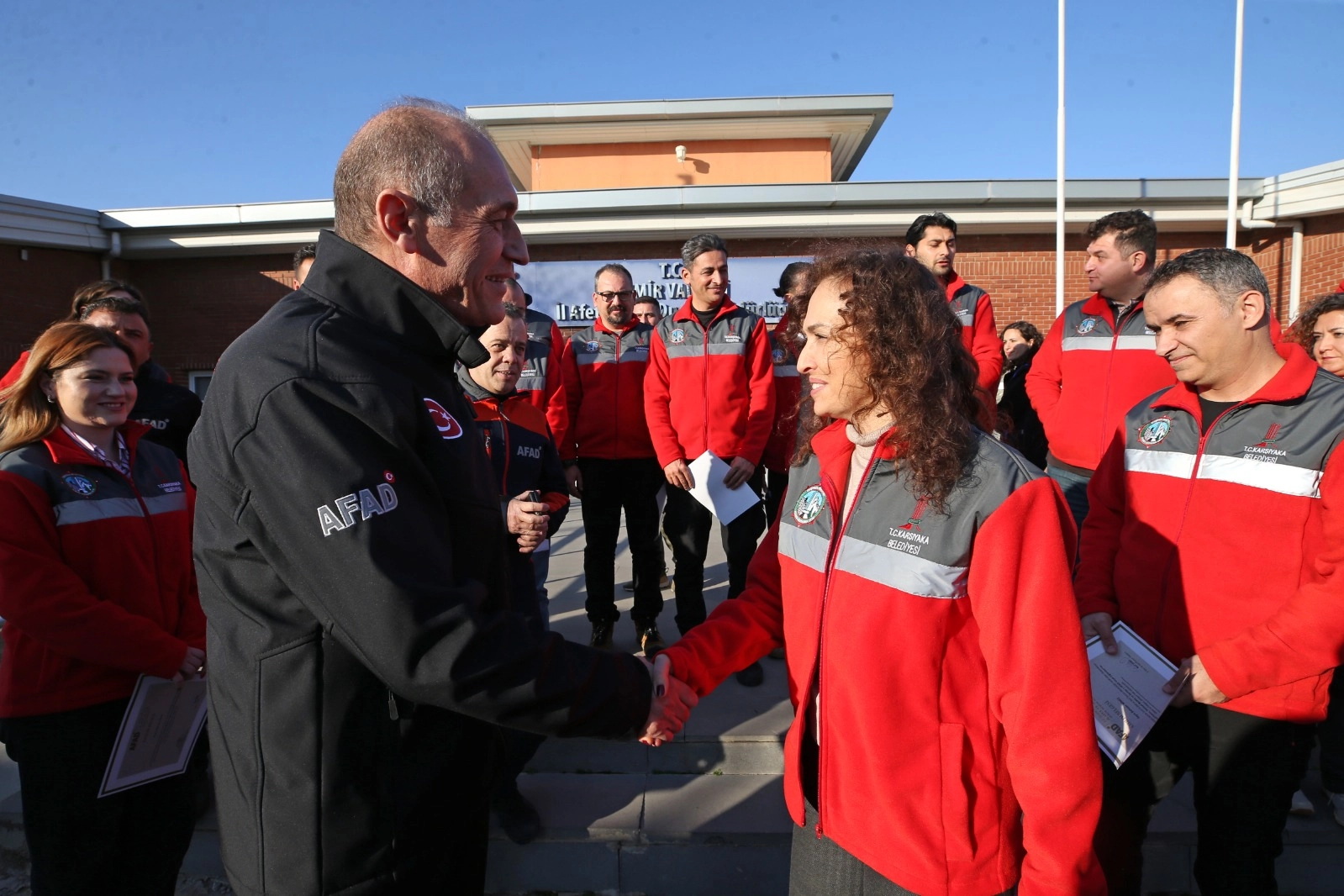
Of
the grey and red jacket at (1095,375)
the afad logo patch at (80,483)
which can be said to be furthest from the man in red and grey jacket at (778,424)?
the afad logo patch at (80,483)

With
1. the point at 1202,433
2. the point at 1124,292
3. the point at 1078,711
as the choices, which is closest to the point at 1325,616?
the point at 1202,433

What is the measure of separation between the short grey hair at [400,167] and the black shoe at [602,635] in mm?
3773

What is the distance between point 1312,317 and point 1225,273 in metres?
1.87

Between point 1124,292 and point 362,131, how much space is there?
3754 mm

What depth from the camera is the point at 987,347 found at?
4.71m

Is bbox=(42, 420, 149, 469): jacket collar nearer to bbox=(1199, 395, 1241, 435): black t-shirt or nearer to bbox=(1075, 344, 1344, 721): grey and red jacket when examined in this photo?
bbox=(1075, 344, 1344, 721): grey and red jacket

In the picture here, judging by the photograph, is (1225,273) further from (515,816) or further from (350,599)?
(515,816)

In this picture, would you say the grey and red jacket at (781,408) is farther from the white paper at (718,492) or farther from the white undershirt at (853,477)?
the white undershirt at (853,477)

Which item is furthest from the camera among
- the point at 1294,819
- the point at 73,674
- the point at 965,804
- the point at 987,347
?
the point at 987,347

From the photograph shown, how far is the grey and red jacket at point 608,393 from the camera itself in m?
5.33

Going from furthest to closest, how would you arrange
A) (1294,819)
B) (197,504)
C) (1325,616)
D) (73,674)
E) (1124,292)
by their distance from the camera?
(1124,292)
(1294,819)
(73,674)
(1325,616)
(197,504)

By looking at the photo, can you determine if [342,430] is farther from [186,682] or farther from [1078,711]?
[186,682]

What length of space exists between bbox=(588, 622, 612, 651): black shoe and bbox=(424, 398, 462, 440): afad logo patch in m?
3.67

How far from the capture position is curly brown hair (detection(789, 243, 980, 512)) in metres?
1.71
